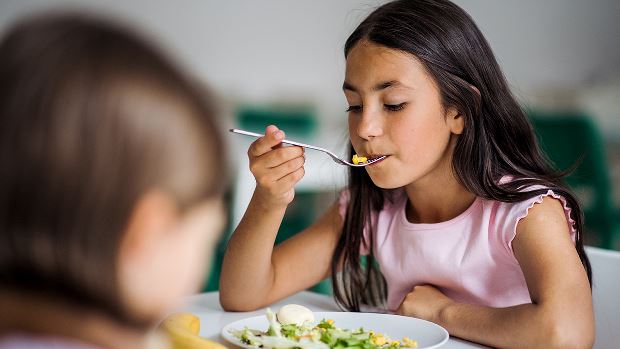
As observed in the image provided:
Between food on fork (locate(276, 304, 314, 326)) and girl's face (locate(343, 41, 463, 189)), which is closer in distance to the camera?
food on fork (locate(276, 304, 314, 326))

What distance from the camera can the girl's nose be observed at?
1.25 meters

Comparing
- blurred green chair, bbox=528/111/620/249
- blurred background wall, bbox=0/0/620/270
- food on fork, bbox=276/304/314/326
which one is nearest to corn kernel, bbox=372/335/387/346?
food on fork, bbox=276/304/314/326

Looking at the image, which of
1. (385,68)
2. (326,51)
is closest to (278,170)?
(385,68)

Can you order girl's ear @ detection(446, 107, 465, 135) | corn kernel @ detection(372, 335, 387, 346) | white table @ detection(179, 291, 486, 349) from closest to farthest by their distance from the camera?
1. corn kernel @ detection(372, 335, 387, 346)
2. white table @ detection(179, 291, 486, 349)
3. girl's ear @ detection(446, 107, 465, 135)

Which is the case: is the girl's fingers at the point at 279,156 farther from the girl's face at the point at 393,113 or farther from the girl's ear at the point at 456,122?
the girl's ear at the point at 456,122

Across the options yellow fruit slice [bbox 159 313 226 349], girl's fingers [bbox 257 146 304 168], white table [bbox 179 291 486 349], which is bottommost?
white table [bbox 179 291 486 349]

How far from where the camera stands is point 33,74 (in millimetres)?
501

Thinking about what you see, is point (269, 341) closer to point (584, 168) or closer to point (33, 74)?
point (33, 74)

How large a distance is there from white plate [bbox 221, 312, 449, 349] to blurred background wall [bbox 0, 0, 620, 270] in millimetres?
2150

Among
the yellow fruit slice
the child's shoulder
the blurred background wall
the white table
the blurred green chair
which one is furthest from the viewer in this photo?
the blurred background wall

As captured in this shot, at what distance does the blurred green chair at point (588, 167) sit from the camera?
3.03 metres

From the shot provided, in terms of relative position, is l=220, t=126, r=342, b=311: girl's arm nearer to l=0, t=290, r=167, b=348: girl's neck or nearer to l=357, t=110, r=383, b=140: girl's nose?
l=357, t=110, r=383, b=140: girl's nose

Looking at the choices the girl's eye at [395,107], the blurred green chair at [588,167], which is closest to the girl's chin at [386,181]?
the girl's eye at [395,107]

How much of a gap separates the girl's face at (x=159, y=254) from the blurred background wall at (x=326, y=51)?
2.72m
